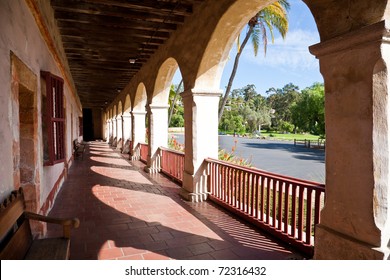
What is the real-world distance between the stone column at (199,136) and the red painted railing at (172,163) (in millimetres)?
1280

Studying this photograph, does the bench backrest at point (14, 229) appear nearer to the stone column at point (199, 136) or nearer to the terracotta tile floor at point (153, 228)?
the terracotta tile floor at point (153, 228)

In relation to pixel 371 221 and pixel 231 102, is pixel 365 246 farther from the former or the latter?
pixel 231 102

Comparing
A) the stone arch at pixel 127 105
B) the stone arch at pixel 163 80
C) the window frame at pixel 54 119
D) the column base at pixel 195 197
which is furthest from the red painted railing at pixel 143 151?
the window frame at pixel 54 119

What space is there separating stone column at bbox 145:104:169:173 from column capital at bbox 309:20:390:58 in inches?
244

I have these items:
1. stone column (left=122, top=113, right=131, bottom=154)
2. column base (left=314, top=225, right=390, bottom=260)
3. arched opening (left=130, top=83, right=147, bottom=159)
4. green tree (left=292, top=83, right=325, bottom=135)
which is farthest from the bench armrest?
green tree (left=292, top=83, right=325, bottom=135)

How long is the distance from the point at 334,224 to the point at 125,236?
8.17ft

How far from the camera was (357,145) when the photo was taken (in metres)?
2.20

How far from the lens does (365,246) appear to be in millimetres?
2141

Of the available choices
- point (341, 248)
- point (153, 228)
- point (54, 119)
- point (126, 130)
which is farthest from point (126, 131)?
point (341, 248)

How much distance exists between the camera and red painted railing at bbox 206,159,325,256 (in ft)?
9.96

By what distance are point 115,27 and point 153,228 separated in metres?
4.29

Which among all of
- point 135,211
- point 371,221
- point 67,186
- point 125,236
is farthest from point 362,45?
point 67,186

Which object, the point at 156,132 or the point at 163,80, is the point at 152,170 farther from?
the point at 163,80

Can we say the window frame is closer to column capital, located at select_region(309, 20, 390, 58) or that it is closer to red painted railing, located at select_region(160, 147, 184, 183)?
red painted railing, located at select_region(160, 147, 184, 183)
